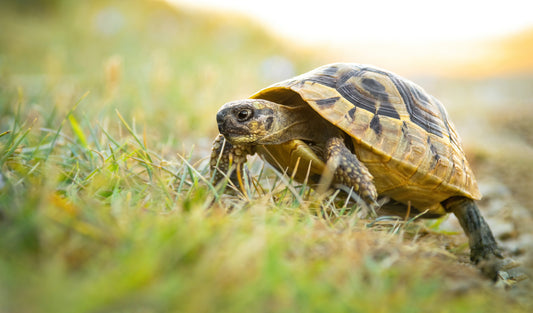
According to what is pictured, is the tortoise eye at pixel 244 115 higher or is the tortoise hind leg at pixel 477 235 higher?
the tortoise eye at pixel 244 115

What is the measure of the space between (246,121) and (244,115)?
0.13ft

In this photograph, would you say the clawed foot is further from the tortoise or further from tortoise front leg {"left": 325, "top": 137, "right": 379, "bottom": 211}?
tortoise front leg {"left": 325, "top": 137, "right": 379, "bottom": 211}

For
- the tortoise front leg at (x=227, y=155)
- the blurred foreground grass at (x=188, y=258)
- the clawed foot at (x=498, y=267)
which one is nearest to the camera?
the blurred foreground grass at (x=188, y=258)

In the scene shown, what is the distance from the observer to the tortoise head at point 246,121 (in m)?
2.37

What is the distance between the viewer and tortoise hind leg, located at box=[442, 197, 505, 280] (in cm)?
241

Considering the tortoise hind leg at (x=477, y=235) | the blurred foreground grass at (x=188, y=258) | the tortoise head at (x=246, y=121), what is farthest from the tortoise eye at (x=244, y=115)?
the tortoise hind leg at (x=477, y=235)

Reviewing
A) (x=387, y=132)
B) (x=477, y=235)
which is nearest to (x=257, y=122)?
(x=387, y=132)

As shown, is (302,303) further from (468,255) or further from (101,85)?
(101,85)

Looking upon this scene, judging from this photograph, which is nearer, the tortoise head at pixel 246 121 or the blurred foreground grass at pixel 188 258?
the blurred foreground grass at pixel 188 258

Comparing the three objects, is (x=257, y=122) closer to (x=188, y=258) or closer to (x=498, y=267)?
(x=188, y=258)

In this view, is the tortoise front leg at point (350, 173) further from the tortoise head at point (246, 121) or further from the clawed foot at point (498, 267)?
the clawed foot at point (498, 267)

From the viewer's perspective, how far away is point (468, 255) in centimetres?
275

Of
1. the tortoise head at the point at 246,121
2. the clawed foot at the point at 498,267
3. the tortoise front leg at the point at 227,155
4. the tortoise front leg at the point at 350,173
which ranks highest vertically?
the tortoise head at the point at 246,121

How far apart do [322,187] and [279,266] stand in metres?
1.27
